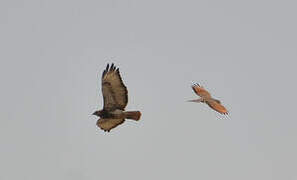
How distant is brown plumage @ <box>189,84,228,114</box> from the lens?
34.1m

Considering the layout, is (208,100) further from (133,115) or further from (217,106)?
(133,115)

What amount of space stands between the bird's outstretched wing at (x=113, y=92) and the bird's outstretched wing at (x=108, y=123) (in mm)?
635

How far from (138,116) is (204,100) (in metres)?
6.52

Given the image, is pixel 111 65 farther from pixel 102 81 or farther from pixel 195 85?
pixel 195 85

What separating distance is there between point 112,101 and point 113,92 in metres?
0.47

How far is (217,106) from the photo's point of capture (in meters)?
34.7

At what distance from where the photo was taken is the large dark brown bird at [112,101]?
104ft

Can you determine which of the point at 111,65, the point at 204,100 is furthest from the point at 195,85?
the point at 111,65

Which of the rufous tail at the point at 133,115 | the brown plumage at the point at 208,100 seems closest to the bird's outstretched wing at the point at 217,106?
the brown plumage at the point at 208,100

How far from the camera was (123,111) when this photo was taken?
31.9 m

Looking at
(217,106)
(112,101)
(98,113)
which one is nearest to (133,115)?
(112,101)

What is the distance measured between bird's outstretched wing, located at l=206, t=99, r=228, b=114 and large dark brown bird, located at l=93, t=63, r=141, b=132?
5166mm

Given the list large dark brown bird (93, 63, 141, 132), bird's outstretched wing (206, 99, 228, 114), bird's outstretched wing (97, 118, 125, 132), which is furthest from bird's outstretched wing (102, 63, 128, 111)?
bird's outstretched wing (206, 99, 228, 114)

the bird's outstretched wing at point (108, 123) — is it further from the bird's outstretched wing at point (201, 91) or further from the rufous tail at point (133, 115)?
the bird's outstretched wing at point (201, 91)
